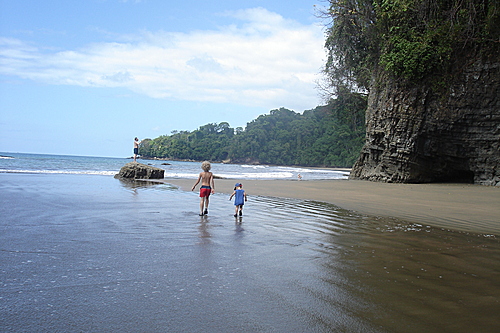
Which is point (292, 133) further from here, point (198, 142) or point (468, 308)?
point (468, 308)

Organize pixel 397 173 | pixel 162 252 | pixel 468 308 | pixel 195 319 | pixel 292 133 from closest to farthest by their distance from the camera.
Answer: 1. pixel 195 319
2. pixel 468 308
3. pixel 162 252
4. pixel 397 173
5. pixel 292 133

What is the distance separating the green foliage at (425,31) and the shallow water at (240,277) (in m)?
13.8

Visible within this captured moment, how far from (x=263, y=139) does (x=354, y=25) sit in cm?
10259

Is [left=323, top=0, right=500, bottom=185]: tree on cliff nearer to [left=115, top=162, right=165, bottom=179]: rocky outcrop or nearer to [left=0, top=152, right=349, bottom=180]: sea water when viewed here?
[left=0, top=152, right=349, bottom=180]: sea water

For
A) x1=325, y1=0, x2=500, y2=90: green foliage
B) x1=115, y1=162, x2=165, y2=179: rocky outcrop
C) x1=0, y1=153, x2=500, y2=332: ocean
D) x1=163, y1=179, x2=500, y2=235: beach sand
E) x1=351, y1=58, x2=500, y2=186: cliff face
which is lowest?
x1=0, y1=153, x2=500, y2=332: ocean

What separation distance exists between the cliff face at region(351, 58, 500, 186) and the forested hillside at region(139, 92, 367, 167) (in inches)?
2398

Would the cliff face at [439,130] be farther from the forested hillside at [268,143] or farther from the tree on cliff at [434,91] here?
the forested hillside at [268,143]

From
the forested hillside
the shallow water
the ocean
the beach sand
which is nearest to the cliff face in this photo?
the beach sand

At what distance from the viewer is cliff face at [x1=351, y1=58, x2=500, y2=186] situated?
17.3 meters

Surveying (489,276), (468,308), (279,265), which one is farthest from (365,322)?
(489,276)

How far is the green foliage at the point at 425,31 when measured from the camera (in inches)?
655

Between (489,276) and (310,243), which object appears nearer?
(489,276)

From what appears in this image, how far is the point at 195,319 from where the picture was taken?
296 cm

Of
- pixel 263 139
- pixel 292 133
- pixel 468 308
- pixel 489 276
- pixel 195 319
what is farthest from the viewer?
pixel 263 139
